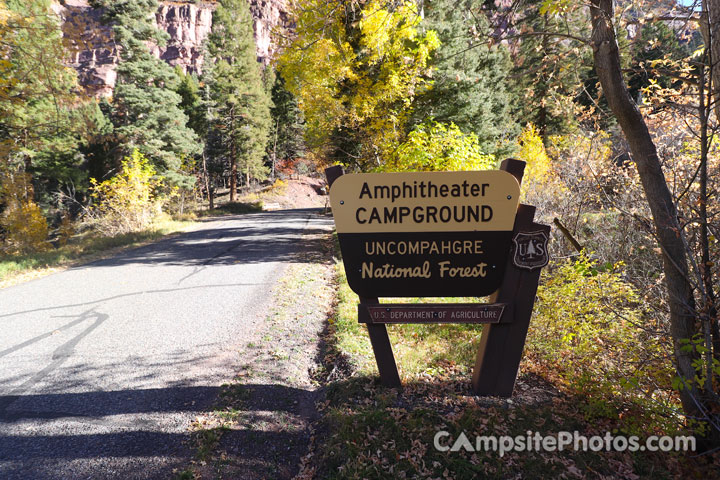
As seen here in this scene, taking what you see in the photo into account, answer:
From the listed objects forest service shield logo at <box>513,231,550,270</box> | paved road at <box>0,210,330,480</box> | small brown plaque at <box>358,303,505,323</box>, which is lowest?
paved road at <box>0,210,330,480</box>

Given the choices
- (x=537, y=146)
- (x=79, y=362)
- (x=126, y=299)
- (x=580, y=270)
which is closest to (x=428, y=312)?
(x=580, y=270)

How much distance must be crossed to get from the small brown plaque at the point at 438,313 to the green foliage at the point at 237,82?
3074 cm

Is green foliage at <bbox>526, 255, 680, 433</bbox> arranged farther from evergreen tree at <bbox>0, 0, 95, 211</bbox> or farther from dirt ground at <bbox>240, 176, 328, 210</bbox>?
dirt ground at <bbox>240, 176, 328, 210</bbox>

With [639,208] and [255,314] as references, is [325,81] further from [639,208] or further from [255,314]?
[639,208]

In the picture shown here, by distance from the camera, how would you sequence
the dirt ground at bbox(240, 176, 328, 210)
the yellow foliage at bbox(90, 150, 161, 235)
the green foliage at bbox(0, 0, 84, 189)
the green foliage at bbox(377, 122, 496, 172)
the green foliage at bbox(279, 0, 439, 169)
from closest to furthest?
1. the green foliage at bbox(377, 122, 496, 172)
2. the green foliage at bbox(0, 0, 84, 189)
3. the green foliage at bbox(279, 0, 439, 169)
4. the yellow foliage at bbox(90, 150, 161, 235)
5. the dirt ground at bbox(240, 176, 328, 210)

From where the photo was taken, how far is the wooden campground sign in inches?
131

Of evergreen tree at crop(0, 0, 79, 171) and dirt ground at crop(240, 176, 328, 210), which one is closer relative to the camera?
evergreen tree at crop(0, 0, 79, 171)

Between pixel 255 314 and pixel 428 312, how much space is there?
3.58 metres

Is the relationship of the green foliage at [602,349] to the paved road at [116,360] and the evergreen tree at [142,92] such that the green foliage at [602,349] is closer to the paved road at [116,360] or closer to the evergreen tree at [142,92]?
the paved road at [116,360]

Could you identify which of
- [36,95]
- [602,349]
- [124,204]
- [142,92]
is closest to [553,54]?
[602,349]

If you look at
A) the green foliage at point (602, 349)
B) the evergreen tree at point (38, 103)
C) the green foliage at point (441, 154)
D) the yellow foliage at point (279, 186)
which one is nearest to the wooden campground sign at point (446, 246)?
the green foliage at point (602, 349)

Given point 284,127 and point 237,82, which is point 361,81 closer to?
point 237,82

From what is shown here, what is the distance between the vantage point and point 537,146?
16188 mm
